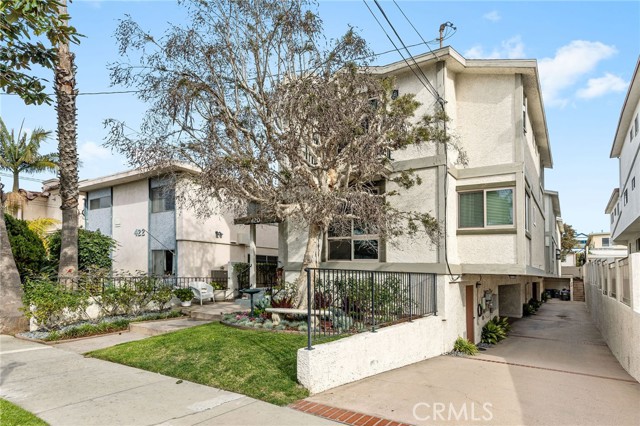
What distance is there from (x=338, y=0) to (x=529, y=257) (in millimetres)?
8544

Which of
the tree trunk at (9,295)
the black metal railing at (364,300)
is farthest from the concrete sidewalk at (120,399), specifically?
the tree trunk at (9,295)

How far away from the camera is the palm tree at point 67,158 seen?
39.5 ft

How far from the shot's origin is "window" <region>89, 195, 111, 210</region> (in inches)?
830

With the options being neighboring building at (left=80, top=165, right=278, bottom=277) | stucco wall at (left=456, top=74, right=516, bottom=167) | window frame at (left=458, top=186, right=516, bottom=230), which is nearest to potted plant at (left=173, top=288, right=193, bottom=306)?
neighboring building at (left=80, top=165, right=278, bottom=277)

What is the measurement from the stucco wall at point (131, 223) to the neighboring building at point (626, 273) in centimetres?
1756

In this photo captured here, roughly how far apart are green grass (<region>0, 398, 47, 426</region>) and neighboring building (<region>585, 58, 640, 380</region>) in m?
9.61

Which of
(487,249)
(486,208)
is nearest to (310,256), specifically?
(487,249)

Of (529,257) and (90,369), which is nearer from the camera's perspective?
(90,369)

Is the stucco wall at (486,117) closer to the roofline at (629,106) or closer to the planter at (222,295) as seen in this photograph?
the roofline at (629,106)

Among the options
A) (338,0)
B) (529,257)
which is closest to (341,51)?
(338,0)

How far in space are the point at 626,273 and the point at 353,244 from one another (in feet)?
21.6

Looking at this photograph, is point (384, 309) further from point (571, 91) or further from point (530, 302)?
point (530, 302)

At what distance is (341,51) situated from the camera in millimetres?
9656

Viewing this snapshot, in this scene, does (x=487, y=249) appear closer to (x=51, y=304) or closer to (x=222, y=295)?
(x=222, y=295)
